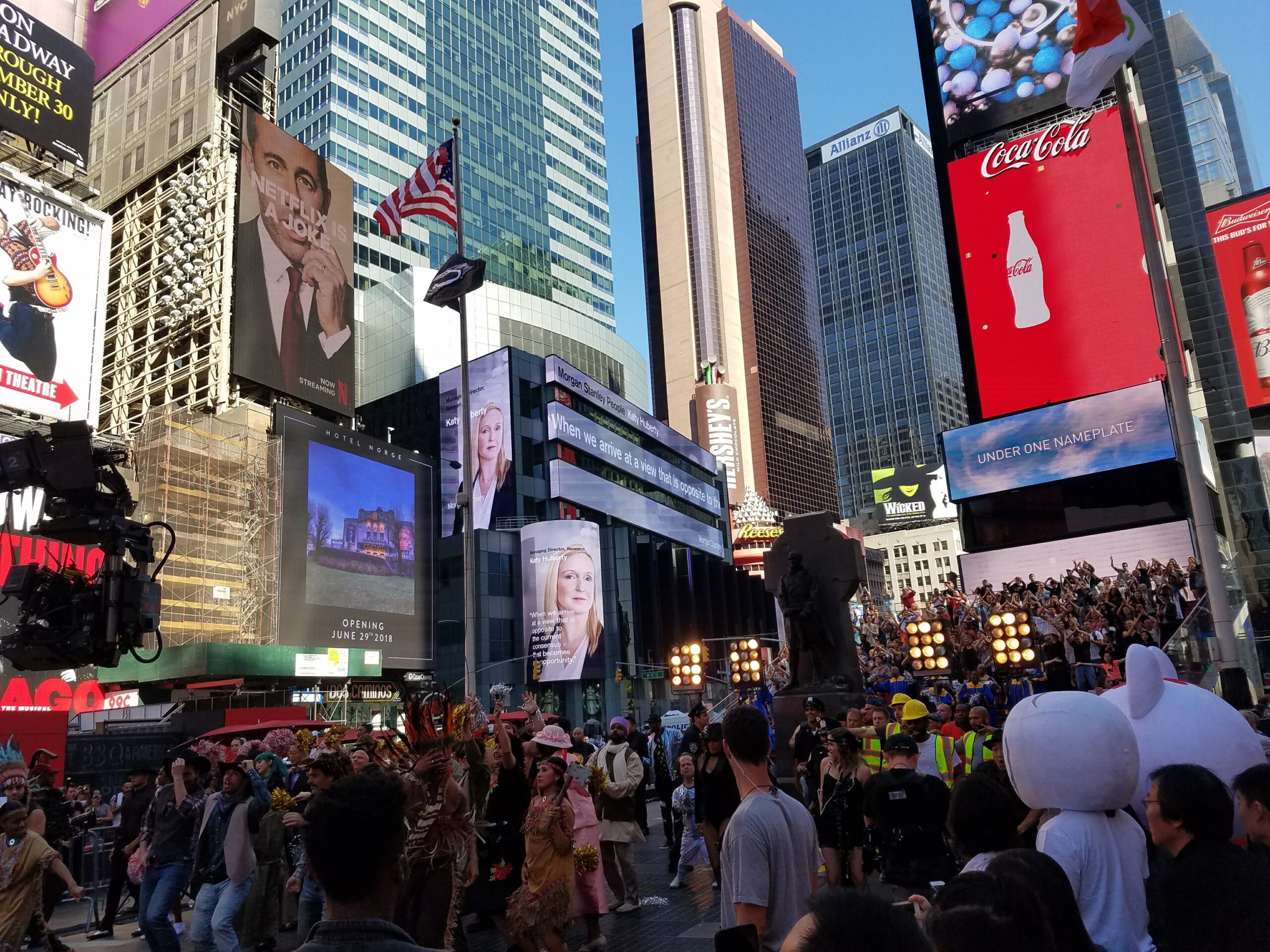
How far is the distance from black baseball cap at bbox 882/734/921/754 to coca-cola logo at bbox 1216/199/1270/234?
5815 cm

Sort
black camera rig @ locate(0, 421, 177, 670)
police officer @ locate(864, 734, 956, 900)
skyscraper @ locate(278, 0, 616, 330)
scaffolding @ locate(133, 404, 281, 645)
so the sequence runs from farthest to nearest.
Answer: skyscraper @ locate(278, 0, 616, 330) < scaffolding @ locate(133, 404, 281, 645) < black camera rig @ locate(0, 421, 177, 670) < police officer @ locate(864, 734, 956, 900)

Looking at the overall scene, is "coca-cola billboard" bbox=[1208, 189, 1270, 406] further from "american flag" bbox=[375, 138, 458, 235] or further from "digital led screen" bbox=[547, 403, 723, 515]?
"american flag" bbox=[375, 138, 458, 235]

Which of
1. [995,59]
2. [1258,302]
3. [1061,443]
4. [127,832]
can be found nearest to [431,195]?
[127,832]

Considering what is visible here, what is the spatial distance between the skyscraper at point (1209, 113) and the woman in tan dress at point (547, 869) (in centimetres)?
9898

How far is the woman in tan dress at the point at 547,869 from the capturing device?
7.02m

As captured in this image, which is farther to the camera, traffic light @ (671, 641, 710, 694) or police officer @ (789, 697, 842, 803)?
traffic light @ (671, 641, 710, 694)

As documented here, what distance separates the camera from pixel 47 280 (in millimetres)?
38219

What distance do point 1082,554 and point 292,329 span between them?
127 ft

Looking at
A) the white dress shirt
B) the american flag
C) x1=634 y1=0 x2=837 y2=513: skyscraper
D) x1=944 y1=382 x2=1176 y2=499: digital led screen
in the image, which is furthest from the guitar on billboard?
x1=634 y1=0 x2=837 y2=513: skyscraper

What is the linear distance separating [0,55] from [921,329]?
16434 centimetres

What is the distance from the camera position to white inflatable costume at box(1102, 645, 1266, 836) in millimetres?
4758

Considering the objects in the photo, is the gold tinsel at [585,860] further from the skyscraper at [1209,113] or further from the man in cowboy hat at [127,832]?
the skyscraper at [1209,113]

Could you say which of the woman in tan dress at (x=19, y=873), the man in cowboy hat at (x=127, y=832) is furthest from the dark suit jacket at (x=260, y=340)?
the woman in tan dress at (x=19, y=873)

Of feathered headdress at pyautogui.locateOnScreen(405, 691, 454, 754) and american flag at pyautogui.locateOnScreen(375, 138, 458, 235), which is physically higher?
american flag at pyautogui.locateOnScreen(375, 138, 458, 235)
